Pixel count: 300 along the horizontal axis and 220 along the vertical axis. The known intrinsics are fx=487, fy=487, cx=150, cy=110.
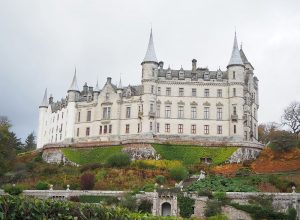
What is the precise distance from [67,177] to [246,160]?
845 inches

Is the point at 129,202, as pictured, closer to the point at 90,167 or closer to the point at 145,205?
the point at 145,205

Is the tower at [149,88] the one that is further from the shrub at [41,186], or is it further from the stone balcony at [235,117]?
the shrub at [41,186]

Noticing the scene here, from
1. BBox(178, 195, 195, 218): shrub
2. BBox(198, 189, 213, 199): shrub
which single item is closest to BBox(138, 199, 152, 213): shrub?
BBox(178, 195, 195, 218): shrub

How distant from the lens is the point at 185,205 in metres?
42.2

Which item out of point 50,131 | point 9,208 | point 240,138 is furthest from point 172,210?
point 50,131

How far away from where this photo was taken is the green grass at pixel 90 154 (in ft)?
198

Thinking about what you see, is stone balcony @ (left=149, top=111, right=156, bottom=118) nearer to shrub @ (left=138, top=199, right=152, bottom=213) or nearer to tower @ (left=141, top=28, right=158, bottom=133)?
tower @ (left=141, top=28, right=158, bottom=133)

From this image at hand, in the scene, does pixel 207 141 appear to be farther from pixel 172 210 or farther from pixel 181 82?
pixel 172 210

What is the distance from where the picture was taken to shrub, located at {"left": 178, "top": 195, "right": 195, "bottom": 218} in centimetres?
4205

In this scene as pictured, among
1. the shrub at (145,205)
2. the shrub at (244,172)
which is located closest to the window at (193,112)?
the shrub at (244,172)

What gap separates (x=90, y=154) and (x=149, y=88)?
11831 millimetres

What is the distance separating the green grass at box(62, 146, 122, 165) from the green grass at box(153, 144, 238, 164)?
18.8 feet

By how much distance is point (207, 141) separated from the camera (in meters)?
60.6

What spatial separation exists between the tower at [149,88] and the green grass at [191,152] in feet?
15.6
